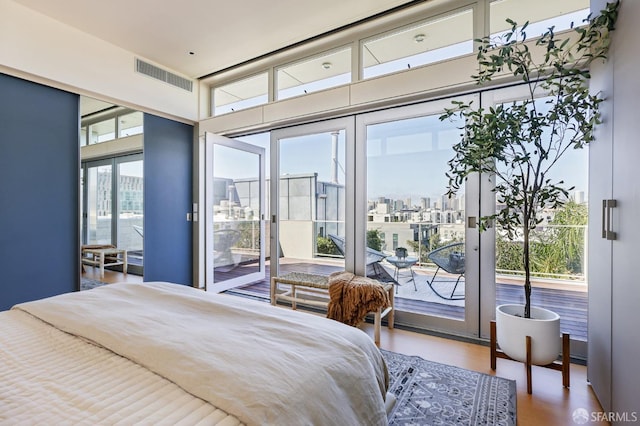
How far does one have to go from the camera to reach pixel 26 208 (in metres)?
2.84

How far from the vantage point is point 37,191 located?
2902mm

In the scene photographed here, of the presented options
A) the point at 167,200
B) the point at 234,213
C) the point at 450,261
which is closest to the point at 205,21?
the point at 167,200

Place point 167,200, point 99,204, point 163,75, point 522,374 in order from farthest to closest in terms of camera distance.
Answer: point 99,204
point 167,200
point 163,75
point 522,374

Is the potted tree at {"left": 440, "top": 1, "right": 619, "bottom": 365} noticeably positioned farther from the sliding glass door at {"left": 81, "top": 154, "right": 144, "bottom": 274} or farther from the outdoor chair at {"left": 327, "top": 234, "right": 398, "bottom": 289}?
the sliding glass door at {"left": 81, "top": 154, "right": 144, "bottom": 274}

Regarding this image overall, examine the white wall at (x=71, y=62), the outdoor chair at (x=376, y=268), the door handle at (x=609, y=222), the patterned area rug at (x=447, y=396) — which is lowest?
the patterned area rug at (x=447, y=396)

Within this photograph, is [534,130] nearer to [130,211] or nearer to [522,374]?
[522,374]

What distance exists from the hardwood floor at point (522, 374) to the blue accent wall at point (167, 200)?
8.70 feet

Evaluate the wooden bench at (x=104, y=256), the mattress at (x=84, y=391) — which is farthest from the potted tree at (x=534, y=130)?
the wooden bench at (x=104, y=256)

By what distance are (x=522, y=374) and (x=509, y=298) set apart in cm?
65

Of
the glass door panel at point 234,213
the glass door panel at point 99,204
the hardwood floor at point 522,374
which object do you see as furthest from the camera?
the glass door panel at point 99,204

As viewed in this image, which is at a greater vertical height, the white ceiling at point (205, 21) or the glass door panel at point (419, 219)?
the white ceiling at point (205, 21)

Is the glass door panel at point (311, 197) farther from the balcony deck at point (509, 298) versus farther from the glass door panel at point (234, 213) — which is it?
the glass door panel at point (234, 213)

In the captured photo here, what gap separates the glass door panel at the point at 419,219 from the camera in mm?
2785

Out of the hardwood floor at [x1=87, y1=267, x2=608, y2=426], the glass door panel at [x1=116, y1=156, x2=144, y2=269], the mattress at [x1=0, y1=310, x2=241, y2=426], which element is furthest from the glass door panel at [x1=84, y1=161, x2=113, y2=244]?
the hardwood floor at [x1=87, y1=267, x2=608, y2=426]
